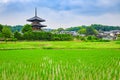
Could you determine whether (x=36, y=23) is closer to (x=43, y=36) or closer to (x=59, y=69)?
(x=43, y=36)

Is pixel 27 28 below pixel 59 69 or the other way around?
the other way around

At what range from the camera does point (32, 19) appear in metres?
59.5

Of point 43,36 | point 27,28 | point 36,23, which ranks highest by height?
point 36,23

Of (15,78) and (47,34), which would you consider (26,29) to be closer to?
(47,34)

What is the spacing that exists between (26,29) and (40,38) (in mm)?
5915

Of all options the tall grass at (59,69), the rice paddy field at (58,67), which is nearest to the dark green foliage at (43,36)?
the rice paddy field at (58,67)

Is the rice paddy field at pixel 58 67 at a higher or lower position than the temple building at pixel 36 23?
lower

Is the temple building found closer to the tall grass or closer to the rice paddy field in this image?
the rice paddy field

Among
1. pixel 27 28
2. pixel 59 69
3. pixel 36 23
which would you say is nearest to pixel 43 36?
pixel 27 28

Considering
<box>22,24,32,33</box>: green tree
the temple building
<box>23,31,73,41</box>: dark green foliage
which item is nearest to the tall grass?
<box>23,31,73,41</box>: dark green foliage

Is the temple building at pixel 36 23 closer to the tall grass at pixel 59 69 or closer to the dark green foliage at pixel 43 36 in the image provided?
the dark green foliage at pixel 43 36

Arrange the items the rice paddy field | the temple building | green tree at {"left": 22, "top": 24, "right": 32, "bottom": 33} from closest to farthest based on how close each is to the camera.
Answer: the rice paddy field → green tree at {"left": 22, "top": 24, "right": 32, "bottom": 33} → the temple building

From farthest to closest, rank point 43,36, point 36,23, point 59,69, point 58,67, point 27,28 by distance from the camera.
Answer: point 36,23, point 27,28, point 43,36, point 58,67, point 59,69

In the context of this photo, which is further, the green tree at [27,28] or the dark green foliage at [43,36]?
the green tree at [27,28]
